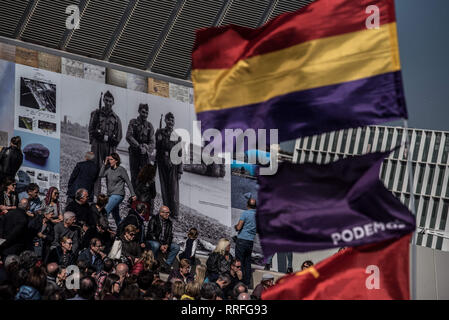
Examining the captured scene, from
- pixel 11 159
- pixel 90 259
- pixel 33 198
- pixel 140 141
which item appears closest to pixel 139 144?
pixel 140 141

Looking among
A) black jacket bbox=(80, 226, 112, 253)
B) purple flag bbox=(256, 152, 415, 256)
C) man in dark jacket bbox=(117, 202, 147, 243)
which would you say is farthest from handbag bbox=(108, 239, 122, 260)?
purple flag bbox=(256, 152, 415, 256)

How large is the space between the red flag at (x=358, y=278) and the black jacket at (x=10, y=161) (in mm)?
10321

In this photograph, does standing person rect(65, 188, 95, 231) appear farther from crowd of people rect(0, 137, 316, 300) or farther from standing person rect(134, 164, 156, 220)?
standing person rect(134, 164, 156, 220)

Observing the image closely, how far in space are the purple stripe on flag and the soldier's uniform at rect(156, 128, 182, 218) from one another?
36.8 ft

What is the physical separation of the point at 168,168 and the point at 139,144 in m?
1.11

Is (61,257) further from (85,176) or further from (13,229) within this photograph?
(85,176)

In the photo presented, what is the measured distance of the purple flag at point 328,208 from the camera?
10.7 meters

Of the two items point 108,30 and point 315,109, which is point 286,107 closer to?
point 315,109

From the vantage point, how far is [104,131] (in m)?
22.3

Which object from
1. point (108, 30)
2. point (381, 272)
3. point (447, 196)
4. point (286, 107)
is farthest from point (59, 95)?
point (447, 196)

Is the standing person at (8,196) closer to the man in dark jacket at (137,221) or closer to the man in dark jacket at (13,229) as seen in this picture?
the man in dark jacket at (13,229)

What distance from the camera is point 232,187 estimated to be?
25266 mm

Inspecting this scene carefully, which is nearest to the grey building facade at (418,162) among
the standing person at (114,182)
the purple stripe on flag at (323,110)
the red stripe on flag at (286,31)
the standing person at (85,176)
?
the standing person at (114,182)
